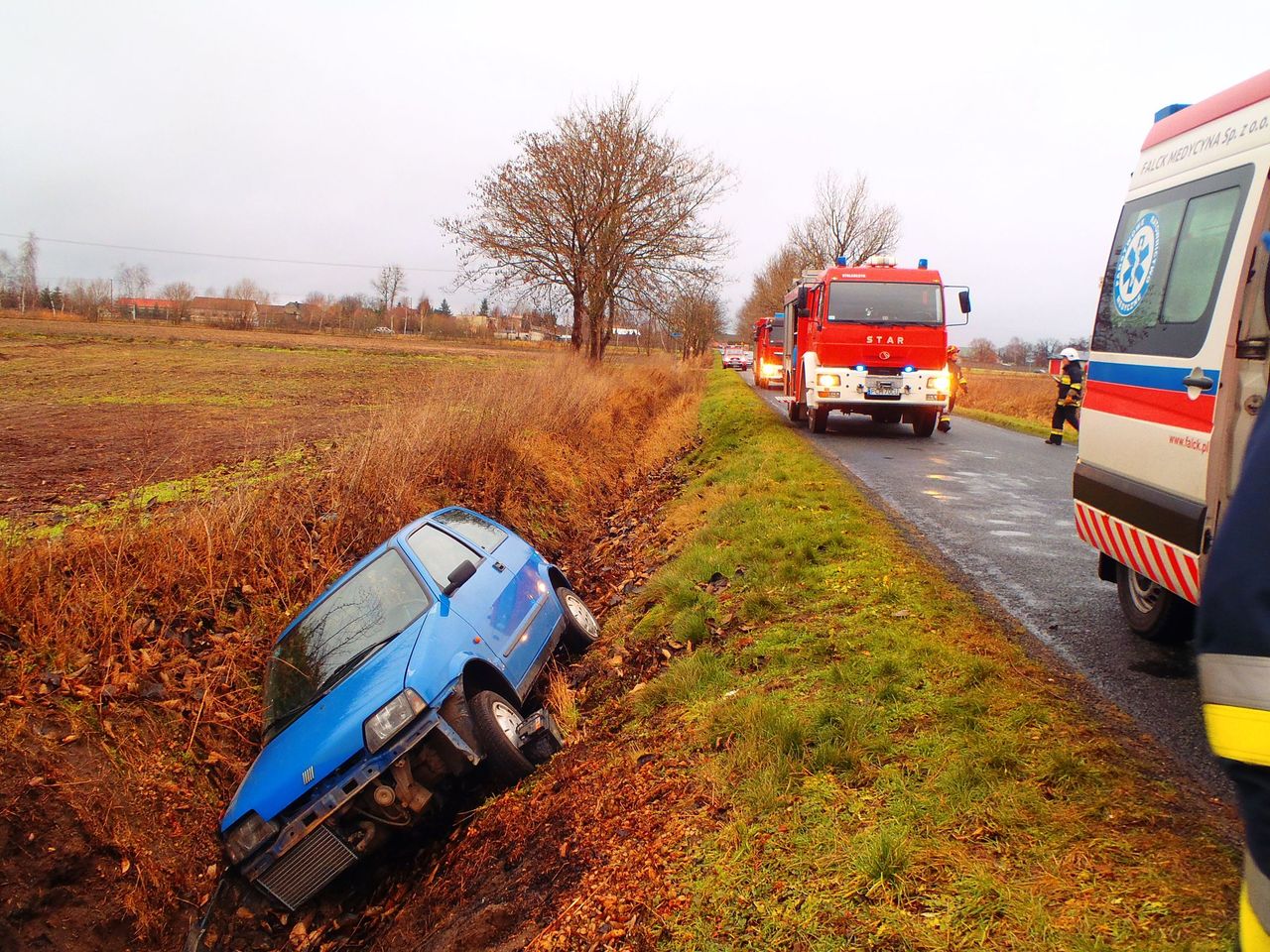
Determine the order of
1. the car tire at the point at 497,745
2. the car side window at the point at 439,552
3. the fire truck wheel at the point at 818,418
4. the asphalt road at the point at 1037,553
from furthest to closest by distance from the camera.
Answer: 1. the fire truck wheel at the point at 818,418
2. the car side window at the point at 439,552
3. the car tire at the point at 497,745
4. the asphalt road at the point at 1037,553

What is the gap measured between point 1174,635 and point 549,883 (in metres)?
3.54

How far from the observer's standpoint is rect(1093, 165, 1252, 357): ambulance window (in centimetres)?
359

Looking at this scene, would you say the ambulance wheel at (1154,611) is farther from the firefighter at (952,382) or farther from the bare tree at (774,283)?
the bare tree at (774,283)

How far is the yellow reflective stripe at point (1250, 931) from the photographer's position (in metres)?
1.22

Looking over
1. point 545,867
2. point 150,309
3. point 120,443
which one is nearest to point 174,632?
point 545,867

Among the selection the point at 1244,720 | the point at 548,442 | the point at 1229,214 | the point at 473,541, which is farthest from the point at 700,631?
the point at 548,442

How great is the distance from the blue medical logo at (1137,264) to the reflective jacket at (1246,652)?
146 inches

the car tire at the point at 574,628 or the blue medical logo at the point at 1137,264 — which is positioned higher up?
the blue medical logo at the point at 1137,264

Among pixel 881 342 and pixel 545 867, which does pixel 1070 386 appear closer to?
pixel 881 342

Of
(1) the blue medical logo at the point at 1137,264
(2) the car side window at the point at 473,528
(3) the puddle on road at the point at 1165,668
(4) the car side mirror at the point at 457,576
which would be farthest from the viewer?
(2) the car side window at the point at 473,528

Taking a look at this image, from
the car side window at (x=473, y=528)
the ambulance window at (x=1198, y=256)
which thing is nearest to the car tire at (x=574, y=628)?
the car side window at (x=473, y=528)

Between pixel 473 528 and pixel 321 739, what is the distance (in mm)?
2615

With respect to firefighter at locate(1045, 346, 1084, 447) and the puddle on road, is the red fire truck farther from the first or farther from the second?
the puddle on road

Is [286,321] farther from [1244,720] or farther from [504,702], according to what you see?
[1244,720]
